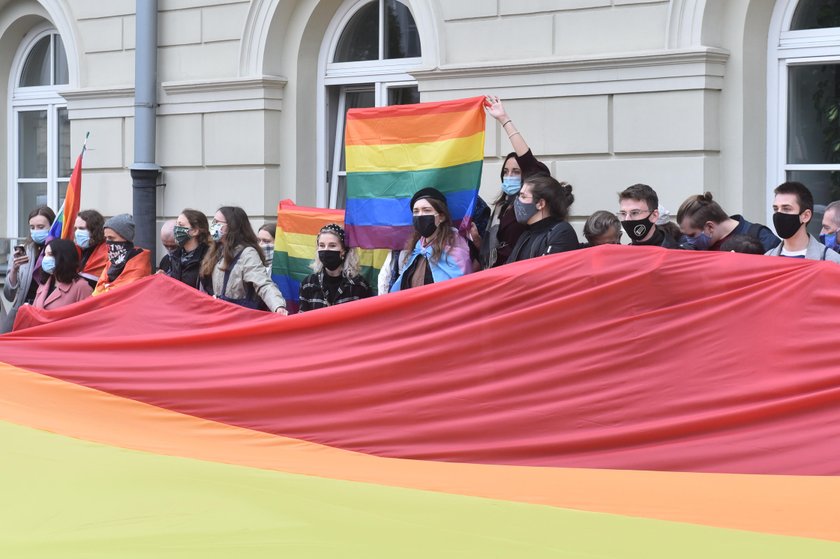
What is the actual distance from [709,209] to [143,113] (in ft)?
21.4

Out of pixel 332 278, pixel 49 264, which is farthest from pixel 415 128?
pixel 49 264

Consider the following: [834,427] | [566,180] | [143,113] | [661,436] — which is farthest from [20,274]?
[834,427]

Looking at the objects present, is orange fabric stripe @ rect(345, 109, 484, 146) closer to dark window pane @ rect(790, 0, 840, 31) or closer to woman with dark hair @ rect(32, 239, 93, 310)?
woman with dark hair @ rect(32, 239, 93, 310)

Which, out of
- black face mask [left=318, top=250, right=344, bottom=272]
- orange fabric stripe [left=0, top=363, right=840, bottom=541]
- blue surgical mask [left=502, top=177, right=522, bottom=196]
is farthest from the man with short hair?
orange fabric stripe [left=0, top=363, right=840, bottom=541]

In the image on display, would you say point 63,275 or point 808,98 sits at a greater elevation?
point 808,98

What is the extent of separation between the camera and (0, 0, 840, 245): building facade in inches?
351

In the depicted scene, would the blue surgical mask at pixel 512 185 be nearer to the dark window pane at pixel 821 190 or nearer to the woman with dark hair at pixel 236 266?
the woman with dark hair at pixel 236 266

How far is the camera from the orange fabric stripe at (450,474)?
439 cm

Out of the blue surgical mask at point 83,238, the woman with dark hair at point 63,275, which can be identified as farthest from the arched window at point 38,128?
the woman with dark hair at point 63,275

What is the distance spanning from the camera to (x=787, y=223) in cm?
647

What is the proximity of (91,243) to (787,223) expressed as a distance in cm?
544

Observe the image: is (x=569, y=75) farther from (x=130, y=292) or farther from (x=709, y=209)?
(x=130, y=292)

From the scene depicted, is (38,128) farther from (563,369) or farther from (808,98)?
(563,369)

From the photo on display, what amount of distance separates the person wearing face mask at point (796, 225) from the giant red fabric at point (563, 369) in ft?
3.33
